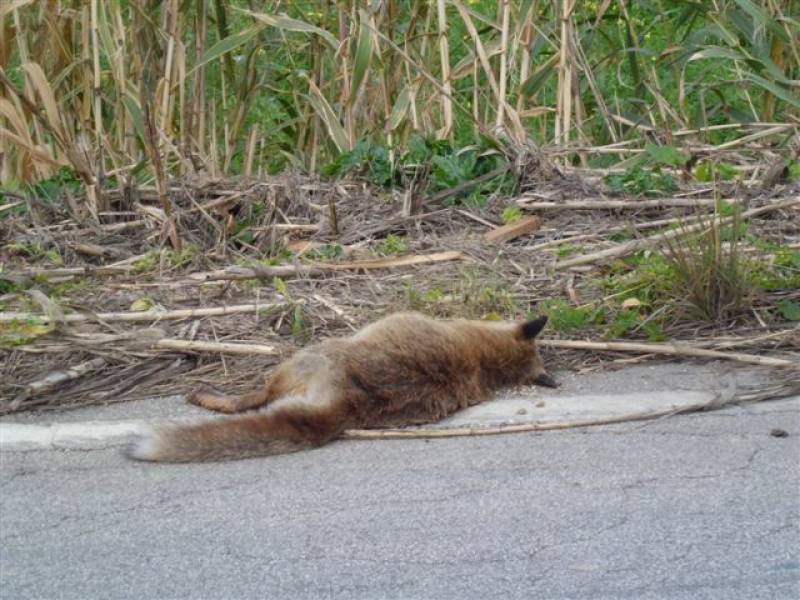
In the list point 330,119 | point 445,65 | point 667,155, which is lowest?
point 667,155

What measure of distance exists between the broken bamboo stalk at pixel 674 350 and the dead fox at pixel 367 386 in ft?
1.03

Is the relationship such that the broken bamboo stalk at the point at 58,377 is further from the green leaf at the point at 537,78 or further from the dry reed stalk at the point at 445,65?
the green leaf at the point at 537,78

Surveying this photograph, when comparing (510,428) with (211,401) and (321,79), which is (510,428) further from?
(321,79)

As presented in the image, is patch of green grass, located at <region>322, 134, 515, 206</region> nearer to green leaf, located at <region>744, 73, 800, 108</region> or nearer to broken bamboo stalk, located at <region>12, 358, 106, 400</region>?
green leaf, located at <region>744, 73, 800, 108</region>

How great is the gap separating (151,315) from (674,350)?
2.62m

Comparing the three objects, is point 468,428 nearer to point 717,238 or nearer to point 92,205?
point 717,238

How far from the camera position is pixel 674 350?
5.67 meters

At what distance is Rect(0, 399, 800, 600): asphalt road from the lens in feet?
11.5

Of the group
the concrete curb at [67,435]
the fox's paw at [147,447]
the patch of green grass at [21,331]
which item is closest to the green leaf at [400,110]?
the patch of green grass at [21,331]

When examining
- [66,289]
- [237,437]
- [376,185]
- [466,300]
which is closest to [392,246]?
[466,300]

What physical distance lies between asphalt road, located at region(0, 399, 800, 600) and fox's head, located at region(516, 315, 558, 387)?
67 cm

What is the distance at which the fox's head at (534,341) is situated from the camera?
5.48 meters

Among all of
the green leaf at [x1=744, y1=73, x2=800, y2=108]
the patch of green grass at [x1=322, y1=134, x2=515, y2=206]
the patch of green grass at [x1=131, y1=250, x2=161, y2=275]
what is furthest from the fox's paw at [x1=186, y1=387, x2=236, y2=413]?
the green leaf at [x1=744, y1=73, x2=800, y2=108]

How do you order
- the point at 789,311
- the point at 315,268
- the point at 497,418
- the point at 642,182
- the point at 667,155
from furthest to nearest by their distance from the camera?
the point at 667,155, the point at 642,182, the point at 315,268, the point at 789,311, the point at 497,418
